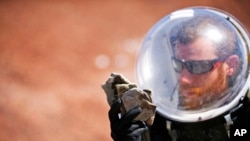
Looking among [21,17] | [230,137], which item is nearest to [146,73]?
[230,137]

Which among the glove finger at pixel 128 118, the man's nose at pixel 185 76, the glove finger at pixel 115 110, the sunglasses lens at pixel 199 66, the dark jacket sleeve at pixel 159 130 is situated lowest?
the dark jacket sleeve at pixel 159 130

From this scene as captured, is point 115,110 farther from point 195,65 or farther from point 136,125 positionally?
point 195,65

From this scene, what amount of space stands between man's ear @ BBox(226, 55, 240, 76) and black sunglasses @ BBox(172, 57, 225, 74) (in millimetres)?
14

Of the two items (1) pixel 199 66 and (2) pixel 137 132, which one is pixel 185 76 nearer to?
(1) pixel 199 66

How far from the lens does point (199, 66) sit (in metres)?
0.79

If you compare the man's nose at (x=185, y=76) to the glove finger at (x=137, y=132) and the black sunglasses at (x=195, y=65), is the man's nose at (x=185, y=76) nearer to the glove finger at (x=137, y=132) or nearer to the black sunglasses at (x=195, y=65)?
the black sunglasses at (x=195, y=65)

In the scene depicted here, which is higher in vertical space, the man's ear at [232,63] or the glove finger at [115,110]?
the man's ear at [232,63]

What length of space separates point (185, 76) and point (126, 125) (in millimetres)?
141

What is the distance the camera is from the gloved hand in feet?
2.37

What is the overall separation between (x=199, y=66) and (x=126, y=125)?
17 centimetres

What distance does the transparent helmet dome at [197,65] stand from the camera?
773 mm

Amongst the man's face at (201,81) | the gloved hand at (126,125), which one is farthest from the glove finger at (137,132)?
the man's face at (201,81)

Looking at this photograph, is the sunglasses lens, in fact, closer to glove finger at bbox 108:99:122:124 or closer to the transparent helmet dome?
the transparent helmet dome

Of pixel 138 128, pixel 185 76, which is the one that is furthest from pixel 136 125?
pixel 185 76
